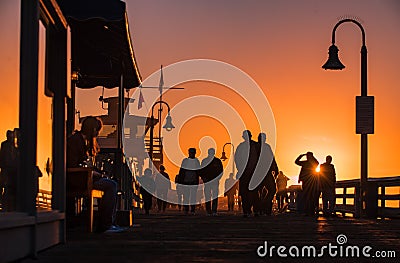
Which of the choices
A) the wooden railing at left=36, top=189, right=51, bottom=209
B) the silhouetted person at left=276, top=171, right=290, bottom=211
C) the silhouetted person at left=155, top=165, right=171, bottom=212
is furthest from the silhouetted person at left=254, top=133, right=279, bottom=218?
the silhouetted person at left=276, top=171, right=290, bottom=211

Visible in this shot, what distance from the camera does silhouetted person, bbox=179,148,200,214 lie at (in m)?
27.7

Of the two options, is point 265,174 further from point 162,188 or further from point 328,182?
point 162,188

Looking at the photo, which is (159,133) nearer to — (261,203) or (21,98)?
(261,203)

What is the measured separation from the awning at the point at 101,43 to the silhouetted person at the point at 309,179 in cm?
677

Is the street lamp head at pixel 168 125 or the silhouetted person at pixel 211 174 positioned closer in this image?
the silhouetted person at pixel 211 174

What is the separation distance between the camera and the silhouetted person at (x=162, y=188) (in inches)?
1474

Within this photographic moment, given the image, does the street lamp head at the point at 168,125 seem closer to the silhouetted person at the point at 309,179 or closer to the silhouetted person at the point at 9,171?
the silhouetted person at the point at 309,179

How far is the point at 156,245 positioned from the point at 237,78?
42.5 meters

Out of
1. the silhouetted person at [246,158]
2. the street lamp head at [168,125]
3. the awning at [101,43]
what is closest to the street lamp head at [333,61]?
the silhouetted person at [246,158]

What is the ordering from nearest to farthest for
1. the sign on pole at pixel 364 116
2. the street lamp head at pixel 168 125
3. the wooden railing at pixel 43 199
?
the wooden railing at pixel 43 199, the sign on pole at pixel 364 116, the street lamp head at pixel 168 125

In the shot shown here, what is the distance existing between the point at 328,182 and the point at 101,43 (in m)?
11.9

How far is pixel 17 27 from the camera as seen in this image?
27.3 feet

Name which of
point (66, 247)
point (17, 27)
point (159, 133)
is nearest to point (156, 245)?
point (66, 247)

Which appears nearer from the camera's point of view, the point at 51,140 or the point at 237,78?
the point at 51,140
